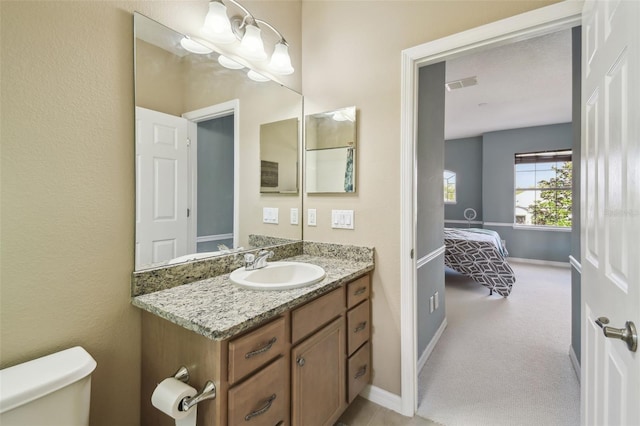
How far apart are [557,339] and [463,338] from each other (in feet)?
2.74

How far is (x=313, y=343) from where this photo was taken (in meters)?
1.36

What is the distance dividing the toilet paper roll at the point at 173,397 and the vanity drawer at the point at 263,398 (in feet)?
0.43

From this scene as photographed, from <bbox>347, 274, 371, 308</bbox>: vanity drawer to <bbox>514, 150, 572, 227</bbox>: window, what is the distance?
553 centimetres

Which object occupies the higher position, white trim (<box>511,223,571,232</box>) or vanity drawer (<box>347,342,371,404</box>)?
white trim (<box>511,223,571,232</box>)

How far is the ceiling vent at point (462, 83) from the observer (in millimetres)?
3408

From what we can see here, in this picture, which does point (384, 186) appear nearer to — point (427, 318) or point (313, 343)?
point (313, 343)

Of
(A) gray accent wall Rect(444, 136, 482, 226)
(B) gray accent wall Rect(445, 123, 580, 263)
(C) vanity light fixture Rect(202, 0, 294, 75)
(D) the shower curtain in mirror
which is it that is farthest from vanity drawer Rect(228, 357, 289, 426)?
(A) gray accent wall Rect(444, 136, 482, 226)

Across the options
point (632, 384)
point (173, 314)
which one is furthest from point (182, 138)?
point (632, 384)

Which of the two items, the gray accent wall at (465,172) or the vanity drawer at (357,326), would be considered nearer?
the vanity drawer at (357,326)

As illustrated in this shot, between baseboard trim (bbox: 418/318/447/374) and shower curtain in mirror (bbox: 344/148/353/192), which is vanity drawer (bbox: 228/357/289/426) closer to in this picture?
shower curtain in mirror (bbox: 344/148/353/192)

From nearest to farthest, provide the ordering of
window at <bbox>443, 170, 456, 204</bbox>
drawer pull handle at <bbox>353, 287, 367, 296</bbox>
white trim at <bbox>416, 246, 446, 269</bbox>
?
drawer pull handle at <bbox>353, 287, 367, 296</bbox>
white trim at <bbox>416, 246, 446, 269</bbox>
window at <bbox>443, 170, 456, 204</bbox>

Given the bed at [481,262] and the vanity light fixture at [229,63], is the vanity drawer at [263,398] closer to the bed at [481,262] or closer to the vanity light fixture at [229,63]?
the vanity light fixture at [229,63]

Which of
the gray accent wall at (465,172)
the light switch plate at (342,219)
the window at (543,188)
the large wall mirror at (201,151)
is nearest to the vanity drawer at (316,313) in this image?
the light switch plate at (342,219)

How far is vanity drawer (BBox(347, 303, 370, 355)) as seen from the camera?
5.38 ft
